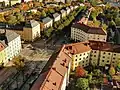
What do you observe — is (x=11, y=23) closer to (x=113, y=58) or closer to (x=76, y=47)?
(x=76, y=47)

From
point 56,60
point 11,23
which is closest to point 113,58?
point 56,60

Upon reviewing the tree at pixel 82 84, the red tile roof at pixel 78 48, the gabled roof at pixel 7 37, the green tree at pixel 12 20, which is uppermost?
the green tree at pixel 12 20

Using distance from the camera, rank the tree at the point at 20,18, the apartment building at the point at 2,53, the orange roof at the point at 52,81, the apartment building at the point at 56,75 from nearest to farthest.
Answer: the orange roof at the point at 52,81 < the apartment building at the point at 56,75 < the apartment building at the point at 2,53 < the tree at the point at 20,18

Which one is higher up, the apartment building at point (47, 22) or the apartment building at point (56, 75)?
the apartment building at point (47, 22)

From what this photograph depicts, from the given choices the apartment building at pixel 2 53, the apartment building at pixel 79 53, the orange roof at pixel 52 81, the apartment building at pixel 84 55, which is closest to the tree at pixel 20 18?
the apartment building at pixel 2 53

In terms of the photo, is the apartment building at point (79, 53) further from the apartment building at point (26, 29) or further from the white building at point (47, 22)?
the white building at point (47, 22)

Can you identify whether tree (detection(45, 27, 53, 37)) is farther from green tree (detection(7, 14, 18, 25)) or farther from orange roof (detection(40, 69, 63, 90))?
orange roof (detection(40, 69, 63, 90))

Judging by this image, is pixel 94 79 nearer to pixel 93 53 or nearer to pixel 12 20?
pixel 93 53

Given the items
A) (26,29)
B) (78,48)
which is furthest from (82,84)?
(26,29)

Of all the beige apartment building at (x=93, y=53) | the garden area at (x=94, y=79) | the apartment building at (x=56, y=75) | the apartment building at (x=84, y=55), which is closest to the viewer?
the apartment building at (x=56, y=75)
